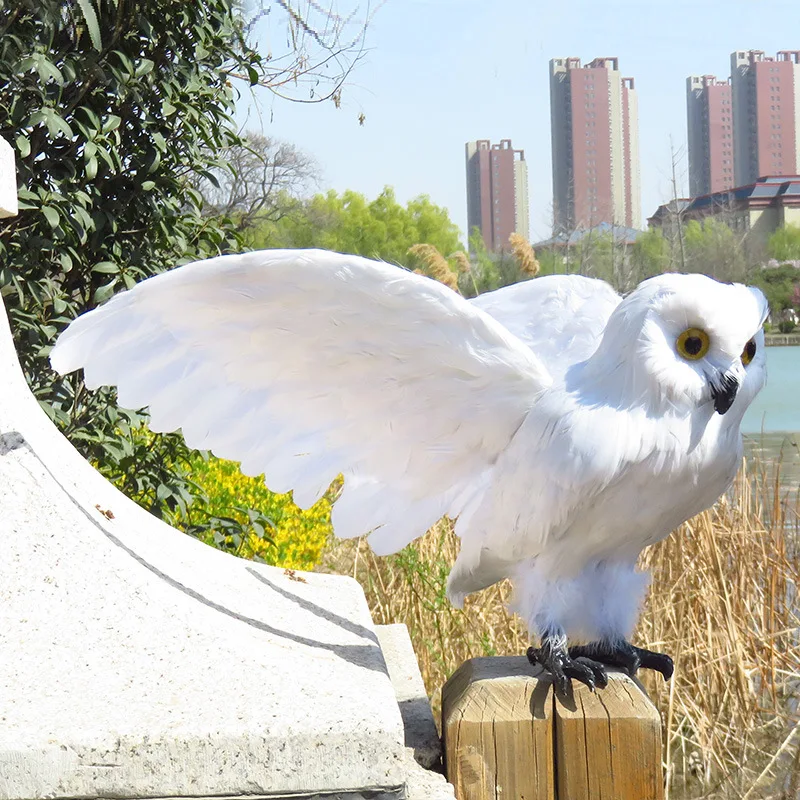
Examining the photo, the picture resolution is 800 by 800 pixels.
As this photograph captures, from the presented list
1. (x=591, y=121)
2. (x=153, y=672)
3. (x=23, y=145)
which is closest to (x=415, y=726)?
(x=153, y=672)

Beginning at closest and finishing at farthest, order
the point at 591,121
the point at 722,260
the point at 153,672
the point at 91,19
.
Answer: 1. the point at 153,672
2. the point at 91,19
3. the point at 722,260
4. the point at 591,121

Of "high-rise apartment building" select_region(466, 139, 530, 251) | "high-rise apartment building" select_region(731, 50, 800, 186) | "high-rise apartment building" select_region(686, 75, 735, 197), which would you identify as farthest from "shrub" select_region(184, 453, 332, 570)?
"high-rise apartment building" select_region(466, 139, 530, 251)

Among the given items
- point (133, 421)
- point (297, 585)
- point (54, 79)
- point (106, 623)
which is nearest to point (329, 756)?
point (106, 623)

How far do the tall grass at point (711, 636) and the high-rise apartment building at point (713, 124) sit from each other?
21.3m

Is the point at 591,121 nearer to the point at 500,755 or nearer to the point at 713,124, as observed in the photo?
the point at 713,124

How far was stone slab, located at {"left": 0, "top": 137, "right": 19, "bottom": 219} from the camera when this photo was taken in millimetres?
1688

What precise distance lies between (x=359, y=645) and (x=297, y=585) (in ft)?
1.36

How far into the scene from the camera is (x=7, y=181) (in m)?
1.70

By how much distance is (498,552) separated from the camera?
5.90 feet

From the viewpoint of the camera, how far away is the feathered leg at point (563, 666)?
1658 mm

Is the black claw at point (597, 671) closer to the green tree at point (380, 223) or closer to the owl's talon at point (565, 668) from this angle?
the owl's talon at point (565, 668)

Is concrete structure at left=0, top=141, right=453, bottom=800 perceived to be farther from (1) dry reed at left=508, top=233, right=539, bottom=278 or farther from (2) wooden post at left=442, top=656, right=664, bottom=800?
(1) dry reed at left=508, top=233, right=539, bottom=278

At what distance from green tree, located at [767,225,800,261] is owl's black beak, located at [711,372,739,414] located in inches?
762

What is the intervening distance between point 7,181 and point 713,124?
2669cm
